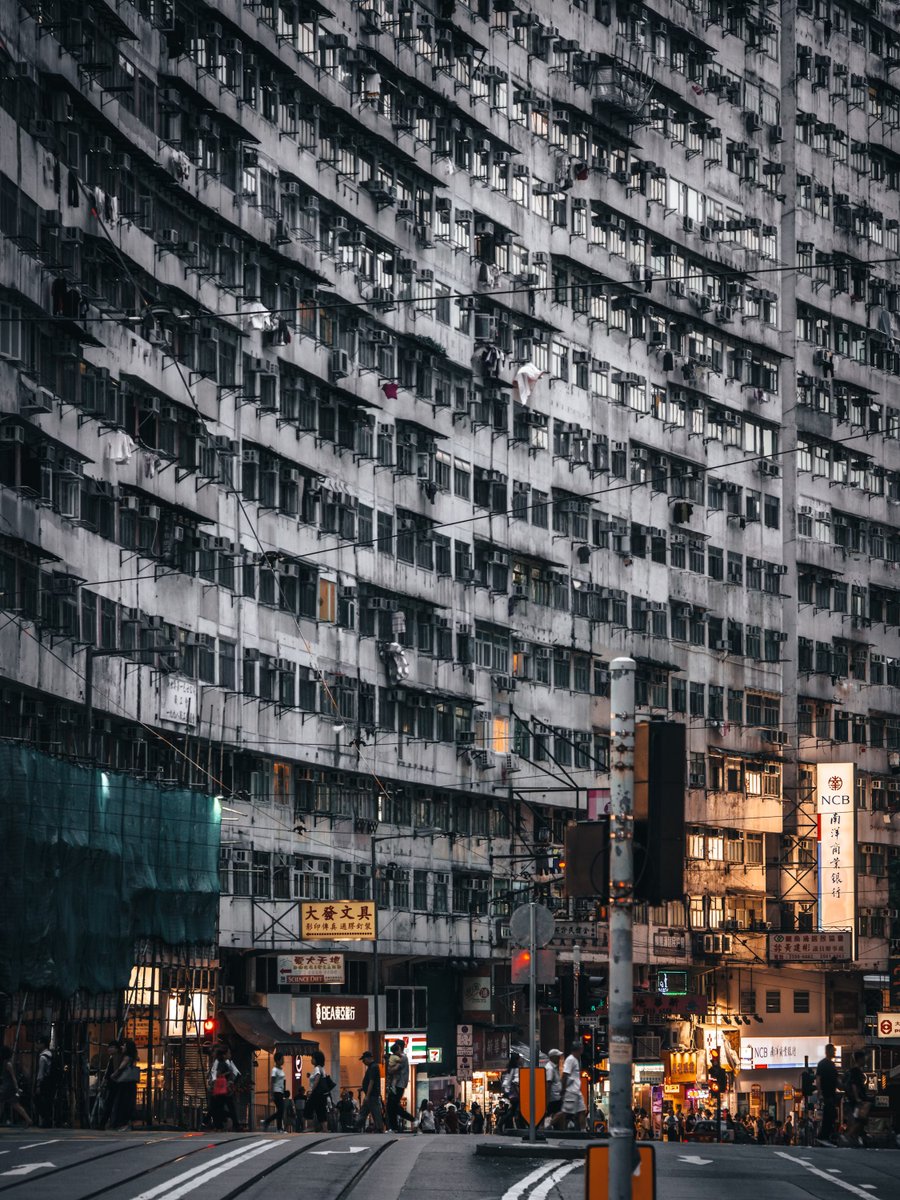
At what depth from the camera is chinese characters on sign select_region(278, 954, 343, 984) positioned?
59000 millimetres

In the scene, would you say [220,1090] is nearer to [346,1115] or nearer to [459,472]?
[346,1115]

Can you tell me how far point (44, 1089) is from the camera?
39781 millimetres

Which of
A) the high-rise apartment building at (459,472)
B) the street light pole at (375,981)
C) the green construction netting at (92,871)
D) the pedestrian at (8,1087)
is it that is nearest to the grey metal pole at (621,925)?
the pedestrian at (8,1087)

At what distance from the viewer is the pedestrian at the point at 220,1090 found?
144 feet

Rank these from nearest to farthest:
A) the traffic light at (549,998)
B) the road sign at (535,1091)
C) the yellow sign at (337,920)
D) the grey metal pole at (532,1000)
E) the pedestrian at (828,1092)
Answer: the grey metal pole at (532,1000), the road sign at (535,1091), the pedestrian at (828,1092), the yellow sign at (337,920), the traffic light at (549,998)

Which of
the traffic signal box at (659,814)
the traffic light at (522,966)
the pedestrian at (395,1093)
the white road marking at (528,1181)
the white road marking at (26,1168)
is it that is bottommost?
the pedestrian at (395,1093)

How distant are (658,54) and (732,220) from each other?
6334 millimetres

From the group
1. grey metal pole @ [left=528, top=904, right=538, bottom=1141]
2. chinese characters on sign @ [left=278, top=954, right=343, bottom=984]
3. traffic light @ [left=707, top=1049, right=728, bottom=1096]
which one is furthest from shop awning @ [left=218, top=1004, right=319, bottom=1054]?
grey metal pole @ [left=528, top=904, right=538, bottom=1141]

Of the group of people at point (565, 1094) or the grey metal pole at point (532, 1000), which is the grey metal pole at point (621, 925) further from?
the group of people at point (565, 1094)

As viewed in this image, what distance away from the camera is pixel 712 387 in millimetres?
84688

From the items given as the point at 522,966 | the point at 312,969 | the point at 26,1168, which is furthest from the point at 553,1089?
the point at 312,969

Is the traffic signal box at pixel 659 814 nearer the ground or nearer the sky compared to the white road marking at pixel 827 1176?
nearer the sky

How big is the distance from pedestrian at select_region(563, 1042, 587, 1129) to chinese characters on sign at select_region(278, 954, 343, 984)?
23271mm

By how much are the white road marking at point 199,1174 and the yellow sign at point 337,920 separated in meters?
27.1
